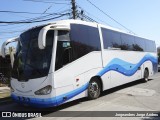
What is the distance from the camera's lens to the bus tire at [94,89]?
10.1m

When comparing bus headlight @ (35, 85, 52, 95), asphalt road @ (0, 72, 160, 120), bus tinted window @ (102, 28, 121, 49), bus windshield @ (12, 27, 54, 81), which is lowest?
asphalt road @ (0, 72, 160, 120)

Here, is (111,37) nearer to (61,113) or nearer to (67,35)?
(67,35)

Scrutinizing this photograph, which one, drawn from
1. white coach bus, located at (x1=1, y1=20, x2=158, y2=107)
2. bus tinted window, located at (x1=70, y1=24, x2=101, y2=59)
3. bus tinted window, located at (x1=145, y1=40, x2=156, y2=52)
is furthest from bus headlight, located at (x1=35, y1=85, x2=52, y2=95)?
bus tinted window, located at (x1=145, y1=40, x2=156, y2=52)

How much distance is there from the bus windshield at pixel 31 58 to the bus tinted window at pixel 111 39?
3.63m

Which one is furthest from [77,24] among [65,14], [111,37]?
[65,14]

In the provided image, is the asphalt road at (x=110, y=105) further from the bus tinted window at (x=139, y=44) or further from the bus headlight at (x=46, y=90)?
the bus tinted window at (x=139, y=44)

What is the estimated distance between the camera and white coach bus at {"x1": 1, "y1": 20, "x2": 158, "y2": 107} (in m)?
8.20

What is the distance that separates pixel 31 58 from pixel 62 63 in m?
1.06

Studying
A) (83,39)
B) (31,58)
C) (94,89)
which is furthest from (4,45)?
(94,89)

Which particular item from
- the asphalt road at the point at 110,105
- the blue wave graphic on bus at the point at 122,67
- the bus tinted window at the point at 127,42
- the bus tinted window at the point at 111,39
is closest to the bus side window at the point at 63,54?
the asphalt road at the point at 110,105

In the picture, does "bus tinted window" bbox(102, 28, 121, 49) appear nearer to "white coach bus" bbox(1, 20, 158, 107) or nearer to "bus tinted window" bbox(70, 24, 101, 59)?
"white coach bus" bbox(1, 20, 158, 107)

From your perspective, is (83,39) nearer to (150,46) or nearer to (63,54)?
(63,54)

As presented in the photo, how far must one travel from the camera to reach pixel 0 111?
9.20 meters

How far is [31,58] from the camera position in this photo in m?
8.59
